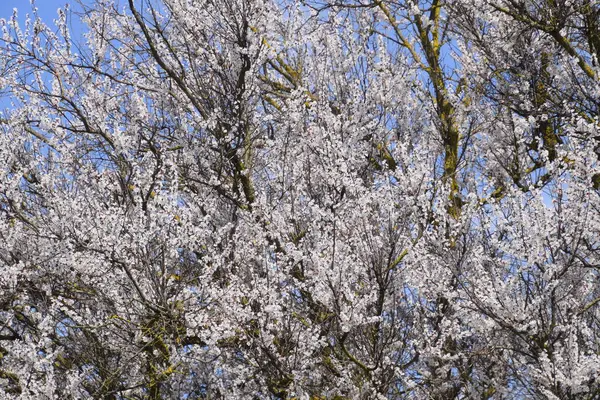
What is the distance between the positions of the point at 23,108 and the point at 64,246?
12.0 ft

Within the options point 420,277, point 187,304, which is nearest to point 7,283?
point 187,304

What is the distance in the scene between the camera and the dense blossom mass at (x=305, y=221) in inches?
219

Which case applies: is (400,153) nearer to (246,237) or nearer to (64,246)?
(246,237)

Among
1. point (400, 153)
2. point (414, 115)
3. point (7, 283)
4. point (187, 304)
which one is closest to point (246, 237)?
point (187, 304)

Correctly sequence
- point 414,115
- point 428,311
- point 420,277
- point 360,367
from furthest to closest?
point 414,115 < point 428,311 < point 420,277 < point 360,367

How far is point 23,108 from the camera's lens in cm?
869

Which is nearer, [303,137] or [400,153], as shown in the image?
[400,153]

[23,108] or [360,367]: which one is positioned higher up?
[23,108]

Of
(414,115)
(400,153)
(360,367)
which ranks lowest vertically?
(360,367)

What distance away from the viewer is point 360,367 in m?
5.79

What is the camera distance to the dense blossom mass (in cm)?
555

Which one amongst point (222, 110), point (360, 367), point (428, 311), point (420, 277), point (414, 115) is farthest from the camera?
point (414, 115)

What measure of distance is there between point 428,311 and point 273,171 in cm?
283

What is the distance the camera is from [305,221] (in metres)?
7.27
